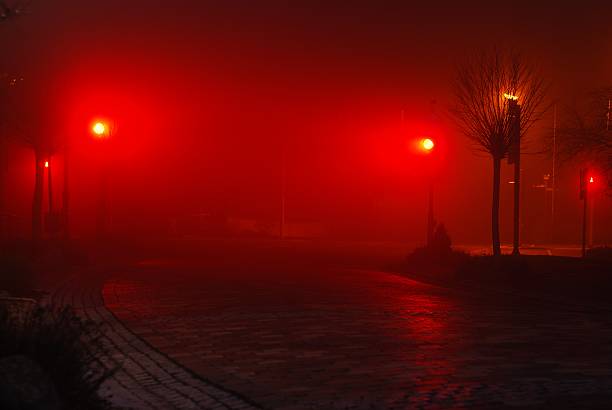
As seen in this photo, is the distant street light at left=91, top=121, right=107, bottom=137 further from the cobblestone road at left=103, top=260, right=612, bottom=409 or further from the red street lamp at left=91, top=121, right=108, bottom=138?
the cobblestone road at left=103, top=260, right=612, bottom=409

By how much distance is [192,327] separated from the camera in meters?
12.9

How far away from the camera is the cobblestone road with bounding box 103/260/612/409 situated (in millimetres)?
8445

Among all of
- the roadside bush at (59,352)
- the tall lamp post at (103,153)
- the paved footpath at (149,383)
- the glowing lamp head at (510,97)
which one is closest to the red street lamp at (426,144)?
the glowing lamp head at (510,97)

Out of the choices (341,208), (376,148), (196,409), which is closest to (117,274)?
(196,409)

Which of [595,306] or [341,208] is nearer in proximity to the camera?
[595,306]

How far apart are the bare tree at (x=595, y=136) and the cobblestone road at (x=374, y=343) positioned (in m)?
8.03

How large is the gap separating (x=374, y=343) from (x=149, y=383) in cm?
380

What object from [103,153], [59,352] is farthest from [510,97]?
[59,352]

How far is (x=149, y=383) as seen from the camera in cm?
870

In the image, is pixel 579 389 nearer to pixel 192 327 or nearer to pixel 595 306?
pixel 192 327

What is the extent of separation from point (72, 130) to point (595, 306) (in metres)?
21.7

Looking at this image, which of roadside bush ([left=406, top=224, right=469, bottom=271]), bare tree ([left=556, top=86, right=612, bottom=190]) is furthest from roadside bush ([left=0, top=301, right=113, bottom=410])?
bare tree ([left=556, top=86, right=612, bottom=190])

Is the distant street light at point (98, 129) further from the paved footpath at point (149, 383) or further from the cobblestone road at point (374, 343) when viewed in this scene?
the paved footpath at point (149, 383)

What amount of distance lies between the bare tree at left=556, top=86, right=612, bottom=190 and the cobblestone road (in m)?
8.03
